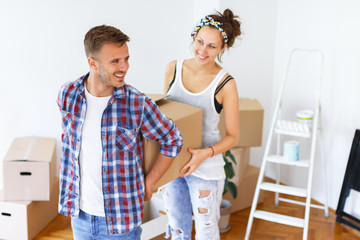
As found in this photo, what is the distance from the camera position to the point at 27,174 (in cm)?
255

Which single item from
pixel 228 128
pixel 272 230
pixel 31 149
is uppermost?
pixel 228 128

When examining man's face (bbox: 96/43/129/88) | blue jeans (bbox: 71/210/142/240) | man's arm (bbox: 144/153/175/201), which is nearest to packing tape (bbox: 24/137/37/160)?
blue jeans (bbox: 71/210/142/240)

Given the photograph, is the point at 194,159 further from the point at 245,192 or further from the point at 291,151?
the point at 245,192

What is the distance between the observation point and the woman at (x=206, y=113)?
1606mm

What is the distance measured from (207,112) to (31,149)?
1.54 metres

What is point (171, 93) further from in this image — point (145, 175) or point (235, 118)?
point (145, 175)

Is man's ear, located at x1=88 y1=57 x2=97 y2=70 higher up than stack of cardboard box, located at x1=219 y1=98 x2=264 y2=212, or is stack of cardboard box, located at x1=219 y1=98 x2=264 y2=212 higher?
man's ear, located at x1=88 y1=57 x2=97 y2=70

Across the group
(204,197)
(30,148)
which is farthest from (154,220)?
(204,197)

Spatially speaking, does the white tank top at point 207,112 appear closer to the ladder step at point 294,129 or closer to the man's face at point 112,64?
the man's face at point 112,64

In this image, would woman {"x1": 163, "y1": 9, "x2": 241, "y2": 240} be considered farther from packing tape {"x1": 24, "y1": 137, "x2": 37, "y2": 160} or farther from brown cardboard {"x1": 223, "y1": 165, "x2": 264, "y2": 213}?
brown cardboard {"x1": 223, "y1": 165, "x2": 264, "y2": 213}

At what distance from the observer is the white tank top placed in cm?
162

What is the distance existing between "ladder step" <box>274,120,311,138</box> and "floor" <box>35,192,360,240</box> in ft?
2.35

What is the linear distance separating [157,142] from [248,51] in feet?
7.28

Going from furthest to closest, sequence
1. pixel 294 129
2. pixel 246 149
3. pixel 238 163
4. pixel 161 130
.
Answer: pixel 246 149 < pixel 238 163 < pixel 294 129 < pixel 161 130
